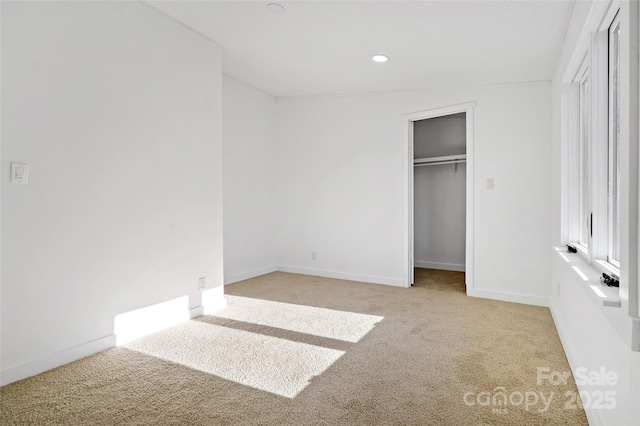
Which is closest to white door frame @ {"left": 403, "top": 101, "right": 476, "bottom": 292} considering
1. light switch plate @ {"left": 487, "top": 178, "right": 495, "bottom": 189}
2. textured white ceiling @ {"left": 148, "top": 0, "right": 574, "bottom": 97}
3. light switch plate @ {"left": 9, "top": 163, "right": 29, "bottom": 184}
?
light switch plate @ {"left": 487, "top": 178, "right": 495, "bottom": 189}

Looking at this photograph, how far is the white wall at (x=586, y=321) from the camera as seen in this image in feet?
4.31

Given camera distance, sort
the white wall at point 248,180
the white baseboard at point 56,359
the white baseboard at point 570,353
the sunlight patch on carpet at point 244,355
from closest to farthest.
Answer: the white baseboard at point 570,353, the white baseboard at point 56,359, the sunlight patch on carpet at point 244,355, the white wall at point 248,180

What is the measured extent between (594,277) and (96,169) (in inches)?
119

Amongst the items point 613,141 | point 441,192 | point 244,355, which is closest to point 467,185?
point 441,192

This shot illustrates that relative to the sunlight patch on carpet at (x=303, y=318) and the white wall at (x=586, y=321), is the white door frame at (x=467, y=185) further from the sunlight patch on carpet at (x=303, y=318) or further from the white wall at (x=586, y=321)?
the sunlight patch on carpet at (x=303, y=318)

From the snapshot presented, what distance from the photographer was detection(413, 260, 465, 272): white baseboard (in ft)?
19.3

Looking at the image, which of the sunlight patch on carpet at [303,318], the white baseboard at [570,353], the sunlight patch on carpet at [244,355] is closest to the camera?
the white baseboard at [570,353]

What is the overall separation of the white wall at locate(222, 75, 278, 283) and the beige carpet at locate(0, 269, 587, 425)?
1400mm

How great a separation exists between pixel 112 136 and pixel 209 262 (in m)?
1.41

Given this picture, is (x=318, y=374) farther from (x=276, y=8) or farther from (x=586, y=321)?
(x=276, y=8)

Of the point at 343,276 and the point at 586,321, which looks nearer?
the point at 586,321


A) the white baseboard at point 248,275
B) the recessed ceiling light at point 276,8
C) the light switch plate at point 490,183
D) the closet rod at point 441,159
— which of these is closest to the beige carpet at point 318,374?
the white baseboard at point 248,275

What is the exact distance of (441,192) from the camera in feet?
19.9

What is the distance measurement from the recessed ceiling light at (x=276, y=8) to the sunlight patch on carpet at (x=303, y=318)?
8.13 feet
